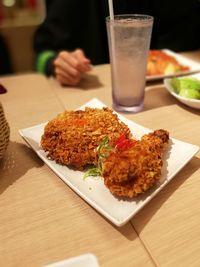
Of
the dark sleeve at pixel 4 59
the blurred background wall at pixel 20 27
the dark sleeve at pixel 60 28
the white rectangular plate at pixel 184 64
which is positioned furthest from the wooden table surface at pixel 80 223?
the blurred background wall at pixel 20 27

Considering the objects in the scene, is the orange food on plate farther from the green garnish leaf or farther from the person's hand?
the green garnish leaf

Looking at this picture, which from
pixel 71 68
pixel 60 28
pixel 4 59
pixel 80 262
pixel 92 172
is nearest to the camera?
pixel 80 262

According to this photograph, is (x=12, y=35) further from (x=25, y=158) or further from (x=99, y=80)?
(x=25, y=158)

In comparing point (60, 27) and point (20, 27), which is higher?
point (60, 27)

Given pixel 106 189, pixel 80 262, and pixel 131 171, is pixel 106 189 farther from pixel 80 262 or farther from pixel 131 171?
pixel 80 262

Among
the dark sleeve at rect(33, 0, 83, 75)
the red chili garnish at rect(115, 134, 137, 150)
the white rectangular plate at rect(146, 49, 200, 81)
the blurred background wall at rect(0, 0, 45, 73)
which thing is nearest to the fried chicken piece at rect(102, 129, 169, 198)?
the red chili garnish at rect(115, 134, 137, 150)

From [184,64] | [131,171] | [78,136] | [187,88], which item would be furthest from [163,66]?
[131,171]
